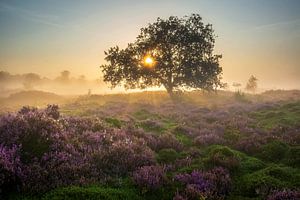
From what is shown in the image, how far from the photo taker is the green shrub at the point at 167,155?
42.0 ft

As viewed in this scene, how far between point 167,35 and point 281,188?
40.3m

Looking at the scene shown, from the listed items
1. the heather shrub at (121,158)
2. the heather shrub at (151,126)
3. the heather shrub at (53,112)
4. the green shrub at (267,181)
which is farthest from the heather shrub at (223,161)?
the heather shrub at (53,112)

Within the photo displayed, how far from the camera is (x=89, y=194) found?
820 cm

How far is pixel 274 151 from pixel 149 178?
695cm

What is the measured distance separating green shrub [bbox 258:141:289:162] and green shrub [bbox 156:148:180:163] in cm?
373

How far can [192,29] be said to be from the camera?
158 feet

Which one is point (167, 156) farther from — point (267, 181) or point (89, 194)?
point (89, 194)

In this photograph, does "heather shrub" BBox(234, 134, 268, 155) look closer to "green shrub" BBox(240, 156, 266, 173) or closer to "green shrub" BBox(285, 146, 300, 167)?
"green shrub" BBox(285, 146, 300, 167)

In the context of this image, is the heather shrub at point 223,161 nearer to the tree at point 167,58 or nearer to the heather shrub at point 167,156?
the heather shrub at point 167,156

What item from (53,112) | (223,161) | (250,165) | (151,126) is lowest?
(250,165)

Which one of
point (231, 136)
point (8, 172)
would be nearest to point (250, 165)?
point (231, 136)

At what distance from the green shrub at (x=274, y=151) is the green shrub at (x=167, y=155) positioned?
373cm

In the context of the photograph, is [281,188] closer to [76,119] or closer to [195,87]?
[76,119]

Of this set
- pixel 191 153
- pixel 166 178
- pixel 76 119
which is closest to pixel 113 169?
pixel 166 178
